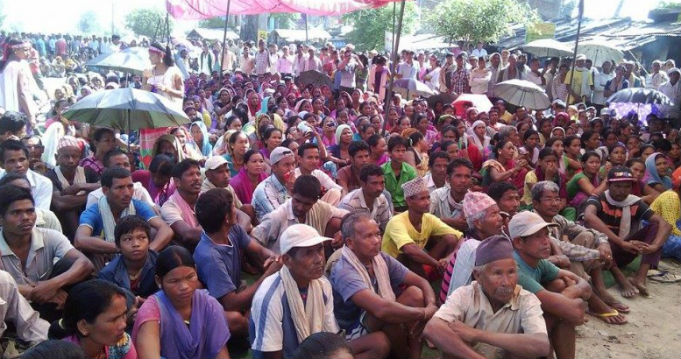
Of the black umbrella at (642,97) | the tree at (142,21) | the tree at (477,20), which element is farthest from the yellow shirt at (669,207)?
the tree at (142,21)

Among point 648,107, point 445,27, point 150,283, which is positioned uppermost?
point 445,27

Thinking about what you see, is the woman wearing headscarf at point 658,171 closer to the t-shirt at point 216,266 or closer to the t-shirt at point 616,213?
the t-shirt at point 616,213

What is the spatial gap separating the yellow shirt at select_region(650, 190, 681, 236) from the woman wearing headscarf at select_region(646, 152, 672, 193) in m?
1.06

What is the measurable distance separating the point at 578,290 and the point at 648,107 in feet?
28.2

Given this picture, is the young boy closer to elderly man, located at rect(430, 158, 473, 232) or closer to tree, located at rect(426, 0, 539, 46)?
elderly man, located at rect(430, 158, 473, 232)

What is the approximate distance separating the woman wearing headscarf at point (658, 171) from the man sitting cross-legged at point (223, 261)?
5.17 m

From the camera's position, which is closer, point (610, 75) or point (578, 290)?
point (578, 290)

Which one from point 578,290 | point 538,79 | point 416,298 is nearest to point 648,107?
point 538,79

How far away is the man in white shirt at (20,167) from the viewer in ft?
14.5

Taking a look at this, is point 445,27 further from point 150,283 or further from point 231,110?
point 150,283

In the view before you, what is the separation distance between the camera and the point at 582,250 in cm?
446

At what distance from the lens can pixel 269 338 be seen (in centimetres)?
280

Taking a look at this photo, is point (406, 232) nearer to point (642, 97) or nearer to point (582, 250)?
point (582, 250)

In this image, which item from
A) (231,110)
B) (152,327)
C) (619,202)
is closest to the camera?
(152,327)
